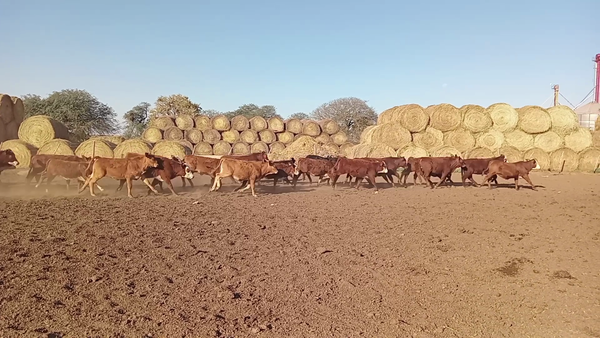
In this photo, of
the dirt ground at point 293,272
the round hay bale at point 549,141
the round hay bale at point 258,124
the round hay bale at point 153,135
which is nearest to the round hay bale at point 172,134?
the round hay bale at point 153,135

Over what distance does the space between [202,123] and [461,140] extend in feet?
47.8

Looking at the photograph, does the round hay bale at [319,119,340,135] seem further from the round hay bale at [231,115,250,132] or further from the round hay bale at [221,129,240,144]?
the round hay bale at [221,129,240,144]

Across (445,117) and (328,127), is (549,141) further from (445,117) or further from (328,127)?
(328,127)

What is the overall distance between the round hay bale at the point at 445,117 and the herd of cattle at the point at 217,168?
228 inches

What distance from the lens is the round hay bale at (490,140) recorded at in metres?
23.4

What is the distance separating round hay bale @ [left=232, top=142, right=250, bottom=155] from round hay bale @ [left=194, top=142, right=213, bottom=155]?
140cm

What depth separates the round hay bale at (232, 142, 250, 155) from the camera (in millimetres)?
25714

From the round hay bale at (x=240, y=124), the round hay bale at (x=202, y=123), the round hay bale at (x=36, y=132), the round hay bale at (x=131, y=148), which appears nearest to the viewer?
the round hay bale at (x=131, y=148)

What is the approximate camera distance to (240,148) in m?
25.9

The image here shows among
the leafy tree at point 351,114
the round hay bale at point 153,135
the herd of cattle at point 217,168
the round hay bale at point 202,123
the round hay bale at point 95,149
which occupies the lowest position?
the herd of cattle at point 217,168

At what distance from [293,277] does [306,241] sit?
1.92 metres

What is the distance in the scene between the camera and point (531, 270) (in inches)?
243

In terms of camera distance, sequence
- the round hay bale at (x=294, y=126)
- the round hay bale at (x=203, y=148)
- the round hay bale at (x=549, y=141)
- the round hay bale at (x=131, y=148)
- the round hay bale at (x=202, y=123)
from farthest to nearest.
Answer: the round hay bale at (x=294, y=126) < the round hay bale at (x=202, y=123) < the round hay bale at (x=203, y=148) < the round hay bale at (x=549, y=141) < the round hay bale at (x=131, y=148)

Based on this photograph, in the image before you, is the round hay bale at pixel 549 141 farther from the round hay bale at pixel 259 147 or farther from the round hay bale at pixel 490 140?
the round hay bale at pixel 259 147
